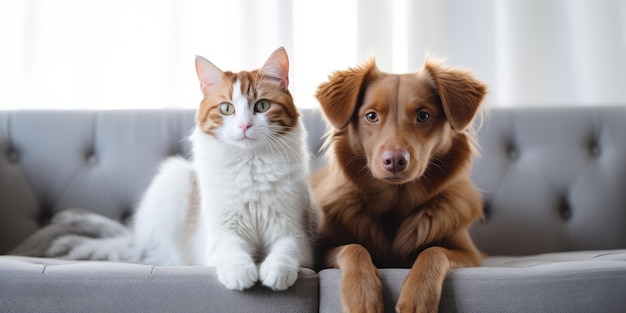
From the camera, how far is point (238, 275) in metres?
1.23

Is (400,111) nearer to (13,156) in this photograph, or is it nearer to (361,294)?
(361,294)

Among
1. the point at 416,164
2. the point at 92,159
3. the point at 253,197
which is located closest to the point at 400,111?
the point at 416,164

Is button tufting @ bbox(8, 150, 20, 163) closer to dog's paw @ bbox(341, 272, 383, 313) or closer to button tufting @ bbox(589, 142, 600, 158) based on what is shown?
dog's paw @ bbox(341, 272, 383, 313)

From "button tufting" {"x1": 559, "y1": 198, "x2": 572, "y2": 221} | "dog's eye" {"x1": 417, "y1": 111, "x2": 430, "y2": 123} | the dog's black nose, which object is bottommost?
"button tufting" {"x1": 559, "y1": 198, "x2": 572, "y2": 221}

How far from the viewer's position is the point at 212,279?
1.27m

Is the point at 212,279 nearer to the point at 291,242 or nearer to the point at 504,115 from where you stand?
the point at 291,242

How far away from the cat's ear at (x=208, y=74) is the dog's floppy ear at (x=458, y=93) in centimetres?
71

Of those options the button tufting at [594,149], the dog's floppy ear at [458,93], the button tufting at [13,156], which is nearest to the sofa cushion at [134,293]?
the dog's floppy ear at [458,93]

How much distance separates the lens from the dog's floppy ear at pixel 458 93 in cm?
158

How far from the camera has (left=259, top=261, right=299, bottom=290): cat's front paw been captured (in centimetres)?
124

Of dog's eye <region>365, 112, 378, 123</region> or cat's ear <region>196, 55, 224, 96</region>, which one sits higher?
cat's ear <region>196, 55, 224, 96</region>

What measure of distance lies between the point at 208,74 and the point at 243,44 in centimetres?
101

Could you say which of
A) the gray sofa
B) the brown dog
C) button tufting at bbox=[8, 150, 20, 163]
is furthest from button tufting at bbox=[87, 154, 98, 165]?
the brown dog

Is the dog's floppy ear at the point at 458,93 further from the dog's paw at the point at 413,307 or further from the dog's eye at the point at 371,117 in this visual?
the dog's paw at the point at 413,307
